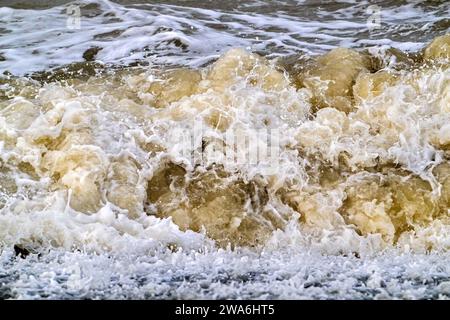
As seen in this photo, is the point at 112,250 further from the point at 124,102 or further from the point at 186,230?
the point at 124,102

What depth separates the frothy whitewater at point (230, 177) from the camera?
12.0ft

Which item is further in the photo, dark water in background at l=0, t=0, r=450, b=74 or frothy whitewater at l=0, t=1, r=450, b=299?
dark water in background at l=0, t=0, r=450, b=74

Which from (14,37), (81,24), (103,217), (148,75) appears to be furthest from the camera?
(81,24)

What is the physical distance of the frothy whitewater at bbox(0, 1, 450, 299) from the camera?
3.64 metres

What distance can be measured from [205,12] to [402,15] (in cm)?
305

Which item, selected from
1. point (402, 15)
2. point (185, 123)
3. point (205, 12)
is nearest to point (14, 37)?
point (205, 12)

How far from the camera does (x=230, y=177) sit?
15.8ft

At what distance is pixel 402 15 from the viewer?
9.05 metres
